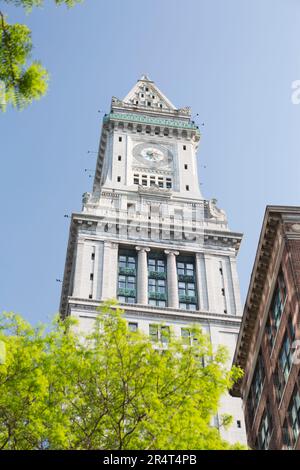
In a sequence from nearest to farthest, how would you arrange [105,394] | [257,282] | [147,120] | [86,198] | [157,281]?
1. [105,394]
2. [257,282]
3. [157,281]
4. [86,198]
5. [147,120]

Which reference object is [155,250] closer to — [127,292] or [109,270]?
[109,270]

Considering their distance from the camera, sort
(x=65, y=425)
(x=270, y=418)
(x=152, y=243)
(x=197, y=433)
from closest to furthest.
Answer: (x=197, y=433)
(x=65, y=425)
(x=270, y=418)
(x=152, y=243)

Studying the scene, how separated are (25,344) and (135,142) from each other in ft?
262

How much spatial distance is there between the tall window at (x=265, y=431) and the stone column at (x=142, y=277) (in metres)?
39.7

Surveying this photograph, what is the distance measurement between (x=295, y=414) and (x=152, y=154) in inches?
2973

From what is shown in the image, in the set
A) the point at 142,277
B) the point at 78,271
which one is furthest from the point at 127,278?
the point at 78,271

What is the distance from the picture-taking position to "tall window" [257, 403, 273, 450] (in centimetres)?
4059

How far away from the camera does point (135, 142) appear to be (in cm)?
11056

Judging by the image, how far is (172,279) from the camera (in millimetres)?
85125

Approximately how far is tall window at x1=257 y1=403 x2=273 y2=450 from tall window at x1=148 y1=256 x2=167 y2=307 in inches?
1597

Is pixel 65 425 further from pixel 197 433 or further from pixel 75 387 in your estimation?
pixel 197 433

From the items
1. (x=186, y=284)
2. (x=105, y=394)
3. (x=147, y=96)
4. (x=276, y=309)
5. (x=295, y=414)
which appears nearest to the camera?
(x=105, y=394)

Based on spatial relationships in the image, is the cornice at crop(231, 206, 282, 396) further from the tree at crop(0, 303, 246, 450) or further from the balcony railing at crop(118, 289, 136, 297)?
the balcony railing at crop(118, 289, 136, 297)

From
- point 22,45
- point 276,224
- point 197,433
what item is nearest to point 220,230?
point 276,224
